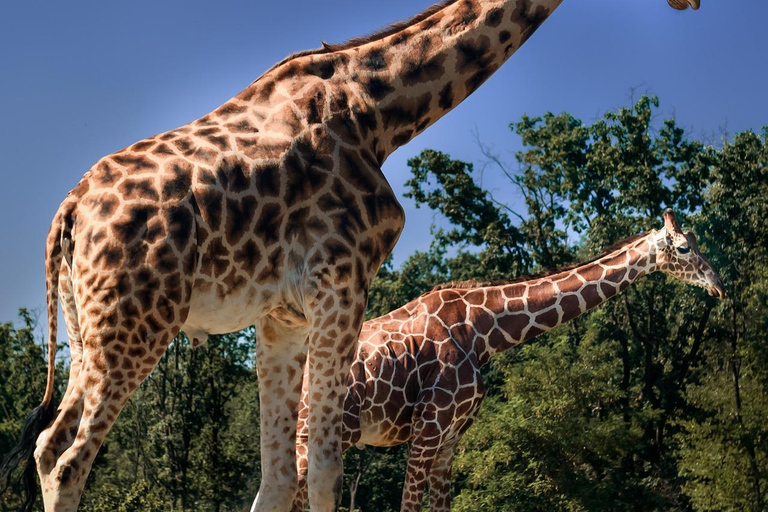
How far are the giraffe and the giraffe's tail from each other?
170 inches

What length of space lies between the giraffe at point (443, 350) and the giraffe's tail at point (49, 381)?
4310 mm

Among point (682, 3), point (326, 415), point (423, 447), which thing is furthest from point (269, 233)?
point (423, 447)

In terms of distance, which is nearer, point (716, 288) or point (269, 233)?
point (269, 233)

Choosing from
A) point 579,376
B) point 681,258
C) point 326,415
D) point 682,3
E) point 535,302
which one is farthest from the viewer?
point 579,376

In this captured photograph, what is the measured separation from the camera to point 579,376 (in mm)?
16156

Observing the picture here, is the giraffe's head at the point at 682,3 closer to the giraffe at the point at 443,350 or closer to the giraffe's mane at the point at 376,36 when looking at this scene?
the giraffe's mane at the point at 376,36

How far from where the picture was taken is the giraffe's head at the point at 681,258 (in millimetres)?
10289

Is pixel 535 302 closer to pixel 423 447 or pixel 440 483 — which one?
pixel 423 447

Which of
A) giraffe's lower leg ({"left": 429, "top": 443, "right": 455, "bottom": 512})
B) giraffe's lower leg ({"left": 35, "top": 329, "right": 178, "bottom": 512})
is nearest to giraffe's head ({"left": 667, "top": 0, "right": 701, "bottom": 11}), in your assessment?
giraffe's lower leg ({"left": 35, "top": 329, "right": 178, "bottom": 512})

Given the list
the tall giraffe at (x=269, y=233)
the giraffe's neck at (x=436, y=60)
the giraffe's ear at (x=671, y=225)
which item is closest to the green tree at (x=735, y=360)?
the giraffe's ear at (x=671, y=225)

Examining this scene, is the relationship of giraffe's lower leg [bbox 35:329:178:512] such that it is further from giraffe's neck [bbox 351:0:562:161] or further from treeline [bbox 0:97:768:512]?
treeline [bbox 0:97:768:512]

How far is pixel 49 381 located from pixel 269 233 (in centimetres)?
123

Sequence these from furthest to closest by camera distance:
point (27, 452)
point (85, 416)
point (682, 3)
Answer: point (682, 3) < point (27, 452) < point (85, 416)

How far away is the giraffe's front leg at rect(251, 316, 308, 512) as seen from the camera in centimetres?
523
